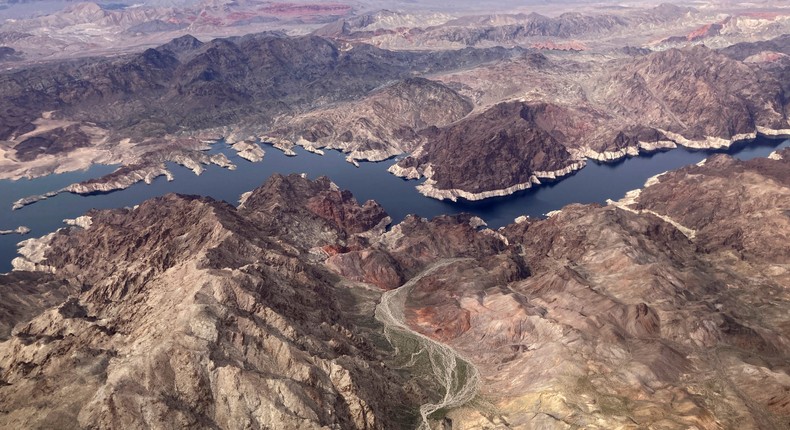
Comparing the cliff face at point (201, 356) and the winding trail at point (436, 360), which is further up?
the cliff face at point (201, 356)

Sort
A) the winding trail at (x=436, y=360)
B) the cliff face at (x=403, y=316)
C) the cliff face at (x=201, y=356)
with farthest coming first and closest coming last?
1. the winding trail at (x=436, y=360)
2. the cliff face at (x=403, y=316)
3. the cliff face at (x=201, y=356)

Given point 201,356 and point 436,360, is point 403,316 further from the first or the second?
point 201,356

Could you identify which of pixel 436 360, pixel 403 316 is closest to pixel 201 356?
pixel 436 360

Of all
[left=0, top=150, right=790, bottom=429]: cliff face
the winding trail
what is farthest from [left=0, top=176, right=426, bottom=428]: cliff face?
the winding trail

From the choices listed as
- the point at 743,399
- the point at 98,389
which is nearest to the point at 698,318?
the point at 743,399

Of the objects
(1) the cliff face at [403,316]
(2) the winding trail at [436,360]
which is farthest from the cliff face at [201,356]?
(2) the winding trail at [436,360]

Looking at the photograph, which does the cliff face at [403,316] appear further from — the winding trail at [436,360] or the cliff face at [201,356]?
the winding trail at [436,360]
